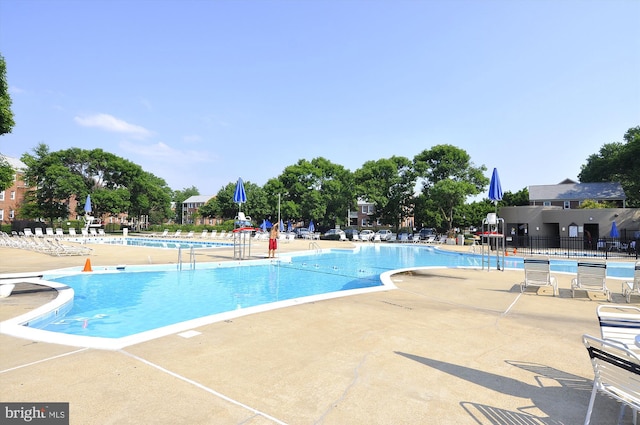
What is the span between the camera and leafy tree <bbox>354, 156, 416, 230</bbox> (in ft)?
157

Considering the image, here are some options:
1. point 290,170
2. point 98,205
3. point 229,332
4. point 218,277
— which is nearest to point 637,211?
point 218,277

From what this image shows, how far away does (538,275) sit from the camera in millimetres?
10297

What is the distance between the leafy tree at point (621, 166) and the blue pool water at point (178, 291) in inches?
1262

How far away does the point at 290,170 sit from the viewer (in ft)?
188

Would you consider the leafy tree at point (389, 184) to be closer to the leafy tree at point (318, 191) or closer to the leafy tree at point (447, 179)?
the leafy tree at point (447, 179)

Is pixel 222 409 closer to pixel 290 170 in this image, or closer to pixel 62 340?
pixel 62 340

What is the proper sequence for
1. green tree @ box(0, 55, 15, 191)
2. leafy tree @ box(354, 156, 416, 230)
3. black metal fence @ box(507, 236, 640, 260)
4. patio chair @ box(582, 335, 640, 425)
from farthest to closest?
leafy tree @ box(354, 156, 416, 230)
black metal fence @ box(507, 236, 640, 260)
green tree @ box(0, 55, 15, 191)
patio chair @ box(582, 335, 640, 425)

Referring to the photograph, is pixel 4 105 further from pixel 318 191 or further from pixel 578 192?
pixel 578 192

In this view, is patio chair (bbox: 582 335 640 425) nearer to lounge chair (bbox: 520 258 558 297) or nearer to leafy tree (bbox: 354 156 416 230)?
lounge chair (bbox: 520 258 558 297)

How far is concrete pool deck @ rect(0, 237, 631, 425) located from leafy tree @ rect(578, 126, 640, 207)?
46473mm

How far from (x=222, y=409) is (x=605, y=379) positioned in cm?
342

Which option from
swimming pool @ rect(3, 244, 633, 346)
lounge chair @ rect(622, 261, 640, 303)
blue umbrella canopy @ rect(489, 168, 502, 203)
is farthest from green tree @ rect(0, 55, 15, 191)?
lounge chair @ rect(622, 261, 640, 303)

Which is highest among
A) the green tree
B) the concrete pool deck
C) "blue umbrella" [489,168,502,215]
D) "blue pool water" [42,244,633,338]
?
the green tree

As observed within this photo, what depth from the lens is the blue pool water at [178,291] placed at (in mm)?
8422
